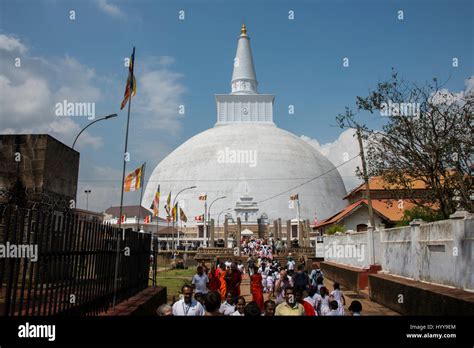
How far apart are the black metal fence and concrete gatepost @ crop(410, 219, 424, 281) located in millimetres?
7822

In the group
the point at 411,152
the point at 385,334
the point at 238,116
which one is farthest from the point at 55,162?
the point at 238,116

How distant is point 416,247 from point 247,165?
2175 inches

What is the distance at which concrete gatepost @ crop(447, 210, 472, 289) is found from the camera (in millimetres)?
9805

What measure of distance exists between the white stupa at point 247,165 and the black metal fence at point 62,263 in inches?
2034

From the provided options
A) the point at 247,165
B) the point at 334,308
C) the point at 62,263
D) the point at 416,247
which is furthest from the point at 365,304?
the point at 247,165

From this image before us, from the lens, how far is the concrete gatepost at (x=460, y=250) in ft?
32.2

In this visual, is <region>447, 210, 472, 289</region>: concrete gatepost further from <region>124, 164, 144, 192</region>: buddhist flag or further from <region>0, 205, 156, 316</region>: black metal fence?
<region>124, 164, 144, 192</region>: buddhist flag

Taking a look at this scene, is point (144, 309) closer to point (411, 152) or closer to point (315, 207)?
point (411, 152)

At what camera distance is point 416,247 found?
13.5 m

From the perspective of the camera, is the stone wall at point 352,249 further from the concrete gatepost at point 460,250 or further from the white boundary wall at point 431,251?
the concrete gatepost at point 460,250

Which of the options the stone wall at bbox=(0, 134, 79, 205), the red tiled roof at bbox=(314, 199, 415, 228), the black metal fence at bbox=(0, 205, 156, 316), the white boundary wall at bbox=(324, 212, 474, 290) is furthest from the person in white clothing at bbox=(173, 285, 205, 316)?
the red tiled roof at bbox=(314, 199, 415, 228)

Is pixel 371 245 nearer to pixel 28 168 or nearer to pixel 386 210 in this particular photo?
pixel 28 168

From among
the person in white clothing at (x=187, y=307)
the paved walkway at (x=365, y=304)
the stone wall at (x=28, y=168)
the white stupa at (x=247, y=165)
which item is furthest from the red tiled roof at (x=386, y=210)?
the person in white clothing at (x=187, y=307)

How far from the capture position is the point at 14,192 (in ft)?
37.9
